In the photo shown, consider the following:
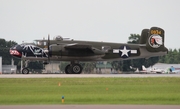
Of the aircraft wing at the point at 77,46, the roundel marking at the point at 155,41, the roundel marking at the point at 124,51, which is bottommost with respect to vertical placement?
the roundel marking at the point at 124,51

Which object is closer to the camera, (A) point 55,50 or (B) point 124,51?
(A) point 55,50

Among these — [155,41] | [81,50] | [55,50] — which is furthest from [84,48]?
[155,41]

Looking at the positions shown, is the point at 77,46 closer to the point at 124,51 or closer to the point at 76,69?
the point at 76,69

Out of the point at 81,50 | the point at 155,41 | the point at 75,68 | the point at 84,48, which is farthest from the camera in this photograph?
the point at 155,41

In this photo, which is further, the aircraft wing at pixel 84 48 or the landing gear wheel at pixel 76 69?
the landing gear wheel at pixel 76 69

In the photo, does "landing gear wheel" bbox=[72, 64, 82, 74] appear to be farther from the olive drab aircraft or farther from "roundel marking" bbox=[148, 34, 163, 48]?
"roundel marking" bbox=[148, 34, 163, 48]

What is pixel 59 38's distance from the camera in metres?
48.8

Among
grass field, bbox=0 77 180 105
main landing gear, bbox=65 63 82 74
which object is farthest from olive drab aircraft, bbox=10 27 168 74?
grass field, bbox=0 77 180 105

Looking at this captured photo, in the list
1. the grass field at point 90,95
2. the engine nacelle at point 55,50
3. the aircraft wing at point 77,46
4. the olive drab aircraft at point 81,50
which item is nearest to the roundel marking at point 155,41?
the olive drab aircraft at point 81,50

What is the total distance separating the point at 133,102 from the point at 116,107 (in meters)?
2.99

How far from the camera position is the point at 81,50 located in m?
48.5

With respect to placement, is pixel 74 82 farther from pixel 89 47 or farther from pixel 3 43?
pixel 3 43

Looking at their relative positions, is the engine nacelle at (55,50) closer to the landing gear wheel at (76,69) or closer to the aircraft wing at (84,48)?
the aircraft wing at (84,48)

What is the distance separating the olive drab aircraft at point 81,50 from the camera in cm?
4750
